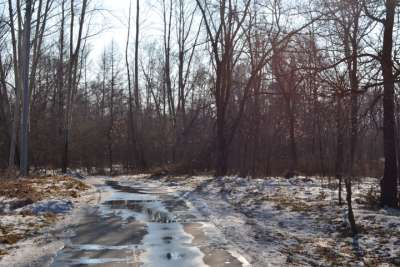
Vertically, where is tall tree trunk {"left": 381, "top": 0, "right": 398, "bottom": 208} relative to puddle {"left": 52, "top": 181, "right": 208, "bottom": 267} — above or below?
above

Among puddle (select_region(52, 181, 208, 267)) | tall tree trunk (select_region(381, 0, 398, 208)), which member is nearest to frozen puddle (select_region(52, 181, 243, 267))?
puddle (select_region(52, 181, 208, 267))

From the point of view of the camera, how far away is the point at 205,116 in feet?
168

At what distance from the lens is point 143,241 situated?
883 cm

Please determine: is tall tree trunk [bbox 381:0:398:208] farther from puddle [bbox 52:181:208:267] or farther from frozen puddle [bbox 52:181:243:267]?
puddle [bbox 52:181:208:267]

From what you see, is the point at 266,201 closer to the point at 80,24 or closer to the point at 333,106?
the point at 333,106

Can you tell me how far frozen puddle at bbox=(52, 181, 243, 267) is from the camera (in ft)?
24.0

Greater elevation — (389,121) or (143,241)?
(389,121)

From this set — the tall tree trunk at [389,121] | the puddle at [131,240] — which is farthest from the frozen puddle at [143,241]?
the tall tree trunk at [389,121]

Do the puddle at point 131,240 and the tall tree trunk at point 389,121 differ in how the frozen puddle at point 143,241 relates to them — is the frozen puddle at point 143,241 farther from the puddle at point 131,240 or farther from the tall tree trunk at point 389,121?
the tall tree trunk at point 389,121

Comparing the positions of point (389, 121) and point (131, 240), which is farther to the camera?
point (389, 121)

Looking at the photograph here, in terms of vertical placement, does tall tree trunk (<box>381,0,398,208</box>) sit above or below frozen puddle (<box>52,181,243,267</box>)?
above

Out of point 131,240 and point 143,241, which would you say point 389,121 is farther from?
point 131,240

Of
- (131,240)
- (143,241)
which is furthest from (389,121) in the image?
(131,240)

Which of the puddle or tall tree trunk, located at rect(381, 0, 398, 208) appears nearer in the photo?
the puddle
